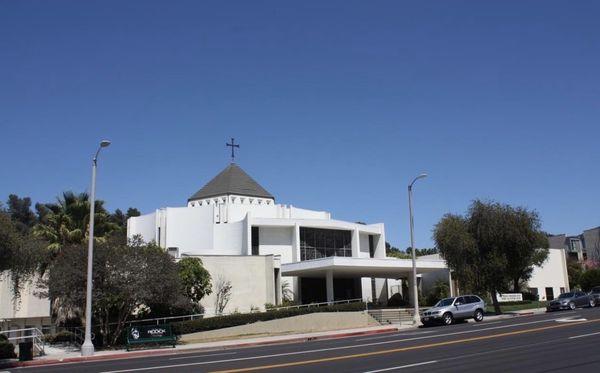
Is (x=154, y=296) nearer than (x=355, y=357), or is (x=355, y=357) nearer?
(x=355, y=357)

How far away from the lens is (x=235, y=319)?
33812 mm

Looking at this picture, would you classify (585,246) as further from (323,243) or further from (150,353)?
(150,353)

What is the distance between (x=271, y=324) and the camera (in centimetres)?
3484

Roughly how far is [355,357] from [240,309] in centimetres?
2612

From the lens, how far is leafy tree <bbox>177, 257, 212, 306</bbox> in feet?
124

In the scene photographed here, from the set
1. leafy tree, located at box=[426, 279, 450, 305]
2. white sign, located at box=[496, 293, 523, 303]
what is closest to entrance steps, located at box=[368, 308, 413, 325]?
leafy tree, located at box=[426, 279, 450, 305]

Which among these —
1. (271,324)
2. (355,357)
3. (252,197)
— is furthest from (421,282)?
(355,357)

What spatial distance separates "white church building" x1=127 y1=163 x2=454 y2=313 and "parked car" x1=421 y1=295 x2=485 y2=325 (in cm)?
1141

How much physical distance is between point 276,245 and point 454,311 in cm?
2099

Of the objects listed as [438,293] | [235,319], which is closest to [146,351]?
[235,319]

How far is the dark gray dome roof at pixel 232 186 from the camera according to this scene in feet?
188

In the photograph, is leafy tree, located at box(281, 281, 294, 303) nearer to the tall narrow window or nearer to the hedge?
the tall narrow window

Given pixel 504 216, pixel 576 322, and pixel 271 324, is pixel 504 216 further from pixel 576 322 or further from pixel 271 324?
pixel 271 324

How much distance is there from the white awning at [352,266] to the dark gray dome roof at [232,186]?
1212cm
